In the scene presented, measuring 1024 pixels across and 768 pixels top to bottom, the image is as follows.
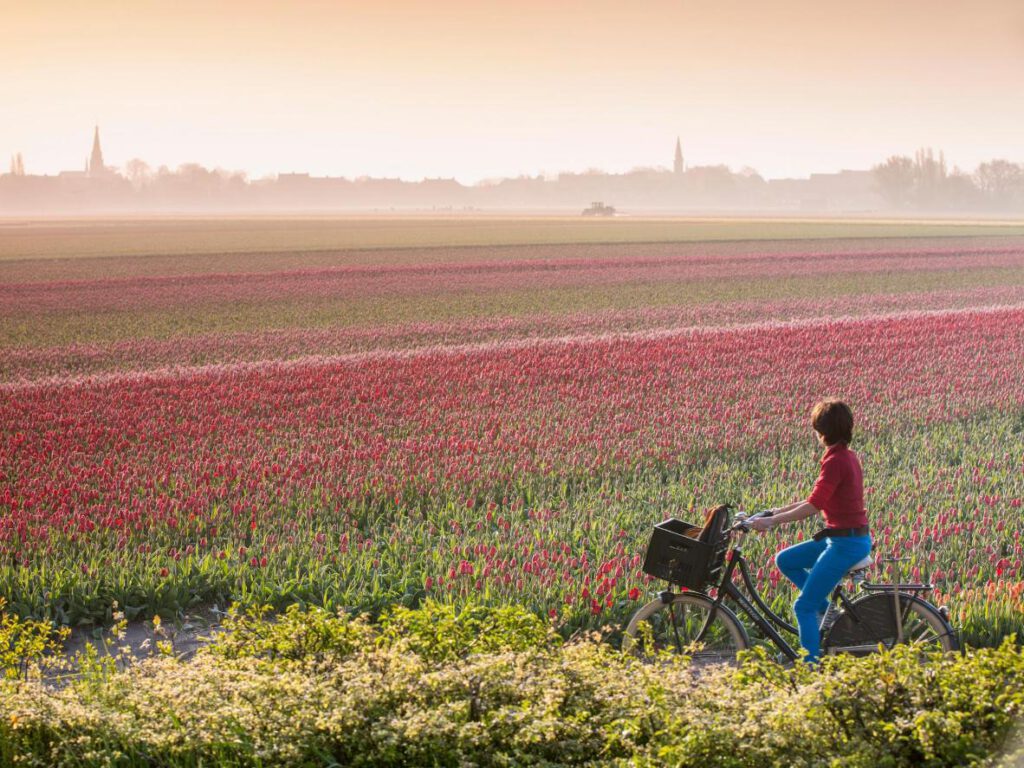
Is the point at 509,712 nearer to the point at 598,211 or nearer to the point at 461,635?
the point at 461,635

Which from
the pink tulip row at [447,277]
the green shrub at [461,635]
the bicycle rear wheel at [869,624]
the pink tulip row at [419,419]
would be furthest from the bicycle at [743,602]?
the pink tulip row at [447,277]

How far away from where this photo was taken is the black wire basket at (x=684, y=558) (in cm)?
604

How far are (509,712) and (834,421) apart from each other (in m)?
2.46

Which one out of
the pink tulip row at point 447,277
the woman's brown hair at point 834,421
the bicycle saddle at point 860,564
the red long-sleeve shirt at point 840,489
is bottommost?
the bicycle saddle at point 860,564

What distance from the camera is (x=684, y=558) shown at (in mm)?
6082

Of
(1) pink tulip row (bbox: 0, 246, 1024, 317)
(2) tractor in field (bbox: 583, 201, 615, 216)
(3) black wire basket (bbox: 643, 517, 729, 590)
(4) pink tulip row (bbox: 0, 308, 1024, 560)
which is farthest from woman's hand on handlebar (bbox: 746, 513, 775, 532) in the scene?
(2) tractor in field (bbox: 583, 201, 615, 216)

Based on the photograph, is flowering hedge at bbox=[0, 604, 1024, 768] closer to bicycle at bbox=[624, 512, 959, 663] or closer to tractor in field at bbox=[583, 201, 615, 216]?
bicycle at bbox=[624, 512, 959, 663]

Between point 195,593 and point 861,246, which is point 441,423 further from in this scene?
point 861,246

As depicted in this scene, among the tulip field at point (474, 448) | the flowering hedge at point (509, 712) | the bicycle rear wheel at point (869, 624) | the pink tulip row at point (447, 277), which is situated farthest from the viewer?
the pink tulip row at point (447, 277)

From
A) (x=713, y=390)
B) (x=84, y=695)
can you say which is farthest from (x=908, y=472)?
(x=84, y=695)

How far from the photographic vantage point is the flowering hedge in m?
4.54

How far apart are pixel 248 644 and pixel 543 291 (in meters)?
34.8

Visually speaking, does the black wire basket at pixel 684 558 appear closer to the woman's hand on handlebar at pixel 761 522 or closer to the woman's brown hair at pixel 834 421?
the woman's hand on handlebar at pixel 761 522

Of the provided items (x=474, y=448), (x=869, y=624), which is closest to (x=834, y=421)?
(x=869, y=624)
